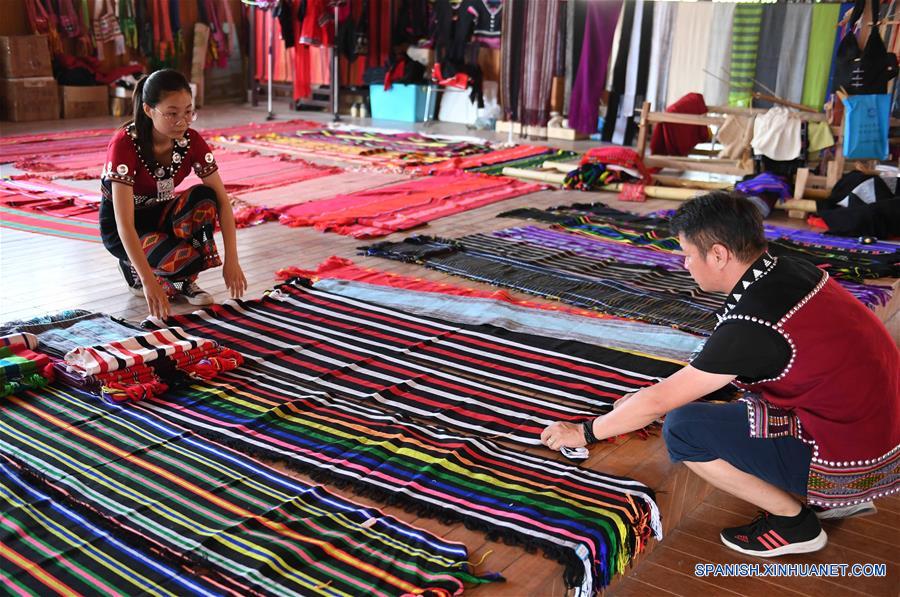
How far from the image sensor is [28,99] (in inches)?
372

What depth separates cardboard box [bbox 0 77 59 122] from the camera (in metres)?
9.35

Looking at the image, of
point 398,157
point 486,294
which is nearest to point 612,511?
point 486,294

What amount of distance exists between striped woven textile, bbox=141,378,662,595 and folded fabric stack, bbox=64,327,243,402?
0.08 meters

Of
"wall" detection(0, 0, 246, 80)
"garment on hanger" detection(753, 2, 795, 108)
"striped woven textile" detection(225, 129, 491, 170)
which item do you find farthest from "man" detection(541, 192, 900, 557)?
"wall" detection(0, 0, 246, 80)

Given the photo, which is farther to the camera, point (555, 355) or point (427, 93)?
point (427, 93)

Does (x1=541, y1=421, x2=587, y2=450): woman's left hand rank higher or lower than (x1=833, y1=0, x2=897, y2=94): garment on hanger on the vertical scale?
lower

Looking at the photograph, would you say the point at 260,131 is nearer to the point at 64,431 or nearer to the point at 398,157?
the point at 398,157

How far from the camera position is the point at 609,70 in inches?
376

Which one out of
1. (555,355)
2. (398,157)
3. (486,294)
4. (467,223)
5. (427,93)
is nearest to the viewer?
(555,355)

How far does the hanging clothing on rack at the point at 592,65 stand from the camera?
30.1ft

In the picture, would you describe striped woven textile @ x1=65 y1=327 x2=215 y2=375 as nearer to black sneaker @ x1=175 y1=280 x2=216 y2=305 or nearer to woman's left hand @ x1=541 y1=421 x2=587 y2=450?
black sneaker @ x1=175 y1=280 x2=216 y2=305

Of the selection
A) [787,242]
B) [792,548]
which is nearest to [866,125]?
[787,242]

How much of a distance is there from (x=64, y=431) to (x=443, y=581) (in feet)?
Answer: 4.04

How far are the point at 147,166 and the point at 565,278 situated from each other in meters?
1.96
